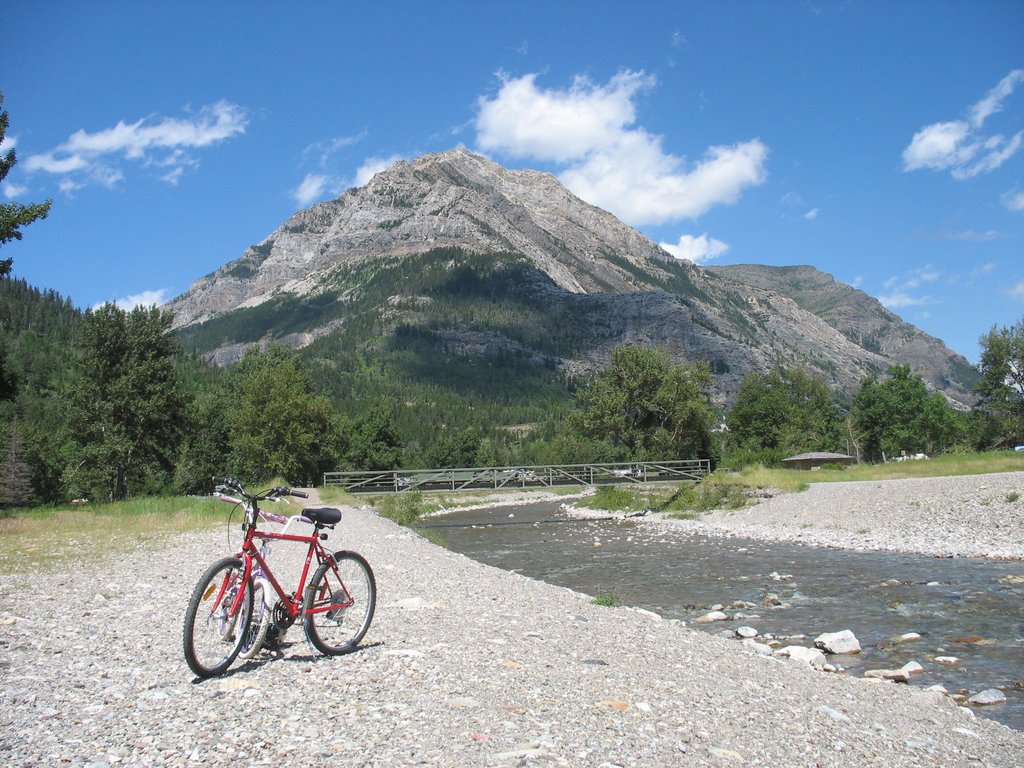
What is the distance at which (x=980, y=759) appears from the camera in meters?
5.79

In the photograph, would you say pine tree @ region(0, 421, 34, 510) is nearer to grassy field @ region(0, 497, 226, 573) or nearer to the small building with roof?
grassy field @ region(0, 497, 226, 573)

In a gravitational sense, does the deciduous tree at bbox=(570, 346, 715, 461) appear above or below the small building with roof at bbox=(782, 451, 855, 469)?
above

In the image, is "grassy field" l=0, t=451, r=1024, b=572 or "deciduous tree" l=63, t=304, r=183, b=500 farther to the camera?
"deciduous tree" l=63, t=304, r=183, b=500

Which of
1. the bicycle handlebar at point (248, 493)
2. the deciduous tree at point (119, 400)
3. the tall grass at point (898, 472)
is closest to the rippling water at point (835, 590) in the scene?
the bicycle handlebar at point (248, 493)

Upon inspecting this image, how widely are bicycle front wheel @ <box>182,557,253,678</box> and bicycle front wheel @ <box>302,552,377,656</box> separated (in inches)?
28.7

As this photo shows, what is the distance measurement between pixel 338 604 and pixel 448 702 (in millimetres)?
2201

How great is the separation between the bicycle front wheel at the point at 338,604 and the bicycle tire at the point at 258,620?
0.41 metres

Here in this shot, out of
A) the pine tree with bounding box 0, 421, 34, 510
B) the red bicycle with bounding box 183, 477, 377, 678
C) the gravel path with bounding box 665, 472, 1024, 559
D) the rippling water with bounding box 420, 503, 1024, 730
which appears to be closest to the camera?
the red bicycle with bounding box 183, 477, 377, 678

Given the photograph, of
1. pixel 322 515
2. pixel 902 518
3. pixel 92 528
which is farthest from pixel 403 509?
pixel 322 515

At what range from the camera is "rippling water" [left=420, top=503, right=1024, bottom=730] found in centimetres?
991

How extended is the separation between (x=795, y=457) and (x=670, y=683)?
73.6 m

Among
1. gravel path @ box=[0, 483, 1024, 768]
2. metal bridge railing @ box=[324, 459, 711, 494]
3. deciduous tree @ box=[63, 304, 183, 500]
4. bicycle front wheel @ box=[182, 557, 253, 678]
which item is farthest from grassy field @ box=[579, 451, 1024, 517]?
bicycle front wheel @ box=[182, 557, 253, 678]

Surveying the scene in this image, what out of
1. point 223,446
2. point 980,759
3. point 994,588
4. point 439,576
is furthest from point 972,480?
point 223,446

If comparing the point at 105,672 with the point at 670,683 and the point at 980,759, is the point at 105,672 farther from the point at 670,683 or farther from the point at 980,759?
the point at 980,759
